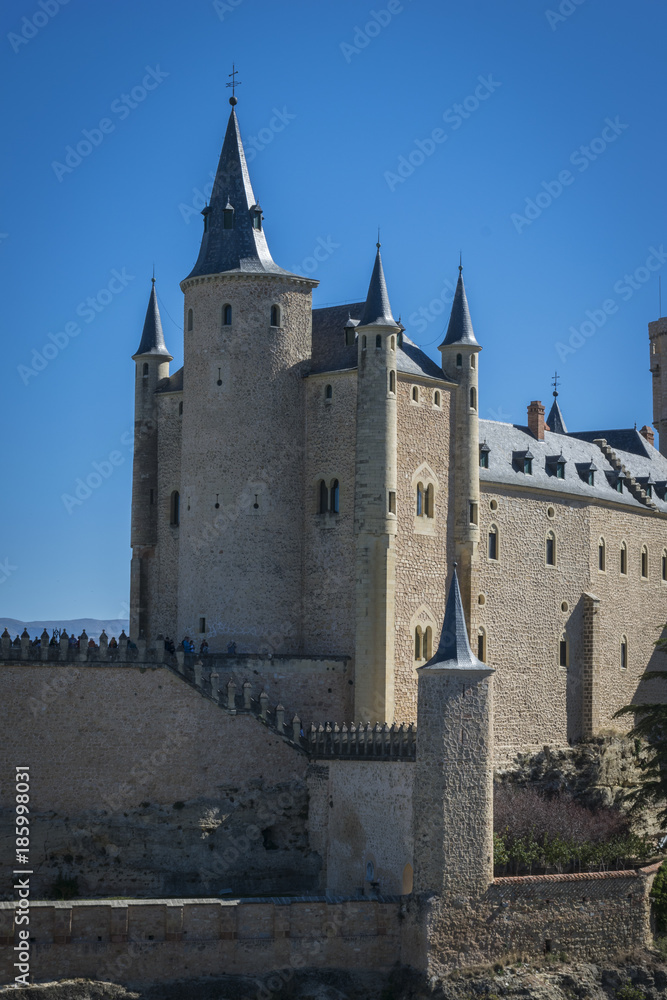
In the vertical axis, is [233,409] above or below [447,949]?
above

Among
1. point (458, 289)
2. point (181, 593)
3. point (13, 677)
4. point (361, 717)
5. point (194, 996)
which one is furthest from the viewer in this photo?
point (458, 289)

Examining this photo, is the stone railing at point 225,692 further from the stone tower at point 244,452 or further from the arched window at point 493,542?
the arched window at point 493,542

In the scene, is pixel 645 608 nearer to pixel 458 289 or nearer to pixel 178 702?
pixel 458 289

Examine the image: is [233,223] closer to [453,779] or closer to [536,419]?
[536,419]

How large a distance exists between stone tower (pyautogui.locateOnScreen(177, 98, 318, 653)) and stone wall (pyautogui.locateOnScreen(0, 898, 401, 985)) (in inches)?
462

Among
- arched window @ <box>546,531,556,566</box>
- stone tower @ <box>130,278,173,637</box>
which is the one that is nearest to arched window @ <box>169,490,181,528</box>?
stone tower @ <box>130,278,173,637</box>

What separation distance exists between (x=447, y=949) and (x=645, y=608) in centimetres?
2953

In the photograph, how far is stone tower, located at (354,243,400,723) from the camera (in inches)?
1969

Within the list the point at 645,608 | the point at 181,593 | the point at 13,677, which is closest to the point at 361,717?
the point at 181,593

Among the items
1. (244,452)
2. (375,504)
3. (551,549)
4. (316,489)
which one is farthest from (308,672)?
(551,549)

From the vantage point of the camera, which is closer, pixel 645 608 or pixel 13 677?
pixel 13 677

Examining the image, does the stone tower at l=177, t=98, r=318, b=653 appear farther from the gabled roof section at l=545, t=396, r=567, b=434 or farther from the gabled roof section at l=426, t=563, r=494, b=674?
the gabled roof section at l=545, t=396, r=567, b=434

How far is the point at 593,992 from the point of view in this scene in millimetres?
42969

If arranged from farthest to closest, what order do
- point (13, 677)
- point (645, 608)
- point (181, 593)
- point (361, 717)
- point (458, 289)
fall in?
point (645, 608) → point (458, 289) → point (181, 593) → point (361, 717) → point (13, 677)
